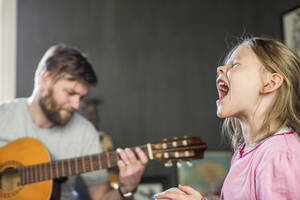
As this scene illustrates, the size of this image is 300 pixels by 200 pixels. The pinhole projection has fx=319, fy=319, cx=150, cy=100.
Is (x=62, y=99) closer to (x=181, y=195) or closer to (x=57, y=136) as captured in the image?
(x=57, y=136)

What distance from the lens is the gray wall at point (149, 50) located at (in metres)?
2.60

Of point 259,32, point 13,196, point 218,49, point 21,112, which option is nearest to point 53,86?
point 21,112

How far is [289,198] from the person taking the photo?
756 millimetres

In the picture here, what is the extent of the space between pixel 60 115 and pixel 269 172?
1.22 metres

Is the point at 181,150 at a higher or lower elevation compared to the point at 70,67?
lower

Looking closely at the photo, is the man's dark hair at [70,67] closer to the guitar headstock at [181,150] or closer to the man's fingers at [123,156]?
the man's fingers at [123,156]

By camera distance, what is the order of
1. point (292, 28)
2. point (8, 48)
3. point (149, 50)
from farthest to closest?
1. point (149, 50)
2. point (8, 48)
3. point (292, 28)

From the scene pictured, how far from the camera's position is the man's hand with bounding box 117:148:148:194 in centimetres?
144

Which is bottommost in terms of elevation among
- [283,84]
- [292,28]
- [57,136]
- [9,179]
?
[9,179]

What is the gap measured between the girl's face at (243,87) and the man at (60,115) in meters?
0.93

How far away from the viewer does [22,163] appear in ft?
4.83

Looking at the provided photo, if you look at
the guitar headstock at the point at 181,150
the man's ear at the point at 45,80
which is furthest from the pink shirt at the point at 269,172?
the man's ear at the point at 45,80

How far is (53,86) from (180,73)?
124 cm

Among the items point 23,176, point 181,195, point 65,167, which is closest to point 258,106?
point 181,195
